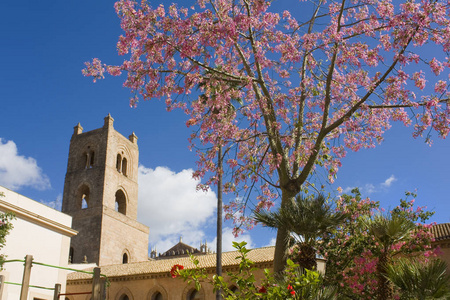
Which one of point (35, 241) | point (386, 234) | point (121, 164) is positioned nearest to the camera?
point (386, 234)

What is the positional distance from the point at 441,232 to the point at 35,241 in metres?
19.0

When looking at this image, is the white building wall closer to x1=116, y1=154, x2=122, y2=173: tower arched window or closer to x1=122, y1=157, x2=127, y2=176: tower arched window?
x1=116, y1=154, x2=122, y2=173: tower arched window

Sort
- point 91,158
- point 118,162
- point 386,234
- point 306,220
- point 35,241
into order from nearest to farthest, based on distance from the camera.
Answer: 1. point 306,220
2. point 386,234
3. point 35,241
4. point 91,158
5. point 118,162

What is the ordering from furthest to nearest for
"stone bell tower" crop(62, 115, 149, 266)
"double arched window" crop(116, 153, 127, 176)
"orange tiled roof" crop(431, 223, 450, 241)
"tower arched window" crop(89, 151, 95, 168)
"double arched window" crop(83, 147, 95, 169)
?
"double arched window" crop(116, 153, 127, 176), "tower arched window" crop(89, 151, 95, 168), "double arched window" crop(83, 147, 95, 169), "stone bell tower" crop(62, 115, 149, 266), "orange tiled roof" crop(431, 223, 450, 241)

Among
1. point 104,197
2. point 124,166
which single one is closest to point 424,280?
point 104,197

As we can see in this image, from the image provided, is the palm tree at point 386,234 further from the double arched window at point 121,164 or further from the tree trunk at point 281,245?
the double arched window at point 121,164

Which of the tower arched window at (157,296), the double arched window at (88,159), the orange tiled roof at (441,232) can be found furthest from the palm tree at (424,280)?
the double arched window at (88,159)

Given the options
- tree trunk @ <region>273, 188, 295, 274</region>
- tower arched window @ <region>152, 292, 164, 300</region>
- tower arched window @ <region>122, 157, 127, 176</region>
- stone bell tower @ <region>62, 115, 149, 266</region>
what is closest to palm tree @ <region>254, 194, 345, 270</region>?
tree trunk @ <region>273, 188, 295, 274</region>

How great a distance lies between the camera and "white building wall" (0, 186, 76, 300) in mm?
20391

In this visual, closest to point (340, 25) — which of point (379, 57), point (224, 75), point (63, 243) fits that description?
point (379, 57)

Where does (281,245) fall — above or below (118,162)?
below

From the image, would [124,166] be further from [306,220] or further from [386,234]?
[306,220]

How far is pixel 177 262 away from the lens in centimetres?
3006

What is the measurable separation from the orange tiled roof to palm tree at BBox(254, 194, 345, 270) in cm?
1265
